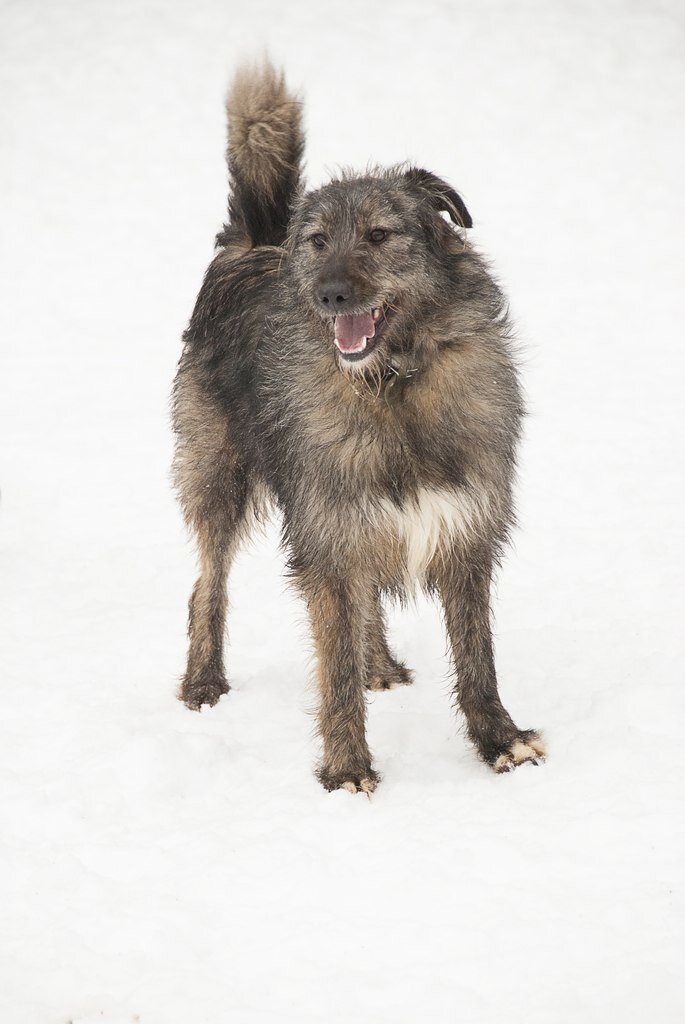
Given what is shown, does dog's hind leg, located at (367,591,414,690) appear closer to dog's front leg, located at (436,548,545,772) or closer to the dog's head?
dog's front leg, located at (436,548,545,772)

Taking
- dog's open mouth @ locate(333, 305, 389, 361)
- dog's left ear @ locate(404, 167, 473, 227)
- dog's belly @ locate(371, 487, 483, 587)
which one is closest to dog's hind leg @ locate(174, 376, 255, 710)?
dog's belly @ locate(371, 487, 483, 587)

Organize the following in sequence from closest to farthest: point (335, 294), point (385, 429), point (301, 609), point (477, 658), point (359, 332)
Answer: point (335, 294)
point (359, 332)
point (385, 429)
point (477, 658)
point (301, 609)

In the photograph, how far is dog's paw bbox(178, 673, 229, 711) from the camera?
4.71 metres

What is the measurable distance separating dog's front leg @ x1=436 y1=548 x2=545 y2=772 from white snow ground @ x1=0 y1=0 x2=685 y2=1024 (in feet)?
0.35

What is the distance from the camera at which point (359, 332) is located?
3434 mm

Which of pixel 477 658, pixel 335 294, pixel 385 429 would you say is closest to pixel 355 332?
pixel 335 294

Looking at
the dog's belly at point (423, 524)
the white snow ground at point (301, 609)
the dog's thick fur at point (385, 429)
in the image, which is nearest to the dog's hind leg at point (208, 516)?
the white snow ground at point (301, 609)

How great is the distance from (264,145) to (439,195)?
1.18m

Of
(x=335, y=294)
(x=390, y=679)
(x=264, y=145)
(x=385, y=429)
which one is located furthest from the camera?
(x=390, y=679)

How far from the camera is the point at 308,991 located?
9.05ft

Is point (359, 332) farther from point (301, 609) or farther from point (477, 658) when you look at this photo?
point (301, 609)

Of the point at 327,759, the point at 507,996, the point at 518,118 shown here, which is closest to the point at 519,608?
the point at 327,759

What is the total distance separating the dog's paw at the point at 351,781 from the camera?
3723 millimetres

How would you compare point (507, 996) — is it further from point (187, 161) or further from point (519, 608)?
point (187, 161)
